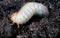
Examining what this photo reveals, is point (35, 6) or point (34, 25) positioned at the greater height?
point (35, 6)

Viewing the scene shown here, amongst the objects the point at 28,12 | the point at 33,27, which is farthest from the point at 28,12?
the point at 33,27

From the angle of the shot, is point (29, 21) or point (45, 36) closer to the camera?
point (45, 36)

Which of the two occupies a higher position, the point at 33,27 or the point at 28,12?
the point at 28,12

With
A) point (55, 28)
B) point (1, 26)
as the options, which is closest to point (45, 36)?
point (55, 28)

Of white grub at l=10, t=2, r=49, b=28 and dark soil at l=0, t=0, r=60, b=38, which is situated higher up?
white grub at l=10, t=2, r=49, b=28

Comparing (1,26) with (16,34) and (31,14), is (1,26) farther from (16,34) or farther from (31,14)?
(31,14)

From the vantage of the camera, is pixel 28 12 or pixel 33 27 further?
pixel 28 12

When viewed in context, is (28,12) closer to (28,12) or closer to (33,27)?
(28,12)

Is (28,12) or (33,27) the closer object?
(33,27)
